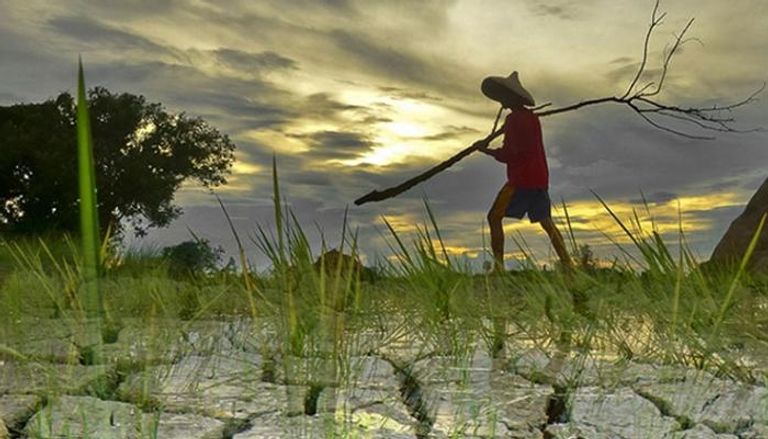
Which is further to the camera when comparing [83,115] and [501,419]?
[501,419]

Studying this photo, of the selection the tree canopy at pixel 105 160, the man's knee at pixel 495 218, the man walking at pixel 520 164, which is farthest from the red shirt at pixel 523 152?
the tree canopy at pixel 105 160

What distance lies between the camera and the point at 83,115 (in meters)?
1.57

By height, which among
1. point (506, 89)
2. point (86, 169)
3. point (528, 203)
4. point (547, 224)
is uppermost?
point (506, 89)

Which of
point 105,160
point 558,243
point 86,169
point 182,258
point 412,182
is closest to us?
point 86,169

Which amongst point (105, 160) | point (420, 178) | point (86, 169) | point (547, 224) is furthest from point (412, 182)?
point (105, 160)

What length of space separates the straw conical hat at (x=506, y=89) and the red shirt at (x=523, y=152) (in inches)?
3.7

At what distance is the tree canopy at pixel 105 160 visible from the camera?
47.1 feet

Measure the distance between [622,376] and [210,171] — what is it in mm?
14039

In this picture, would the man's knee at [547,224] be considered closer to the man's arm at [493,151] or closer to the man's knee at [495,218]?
the man's knee at [495,218]

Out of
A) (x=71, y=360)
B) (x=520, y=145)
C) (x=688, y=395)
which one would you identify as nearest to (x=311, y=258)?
(x=71, y=360)

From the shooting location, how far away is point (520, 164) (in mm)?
5559

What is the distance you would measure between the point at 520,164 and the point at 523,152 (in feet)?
0.30

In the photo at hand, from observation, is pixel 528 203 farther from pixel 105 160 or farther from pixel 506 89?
pixel 105 160

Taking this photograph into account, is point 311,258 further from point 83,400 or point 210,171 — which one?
point 210,171
